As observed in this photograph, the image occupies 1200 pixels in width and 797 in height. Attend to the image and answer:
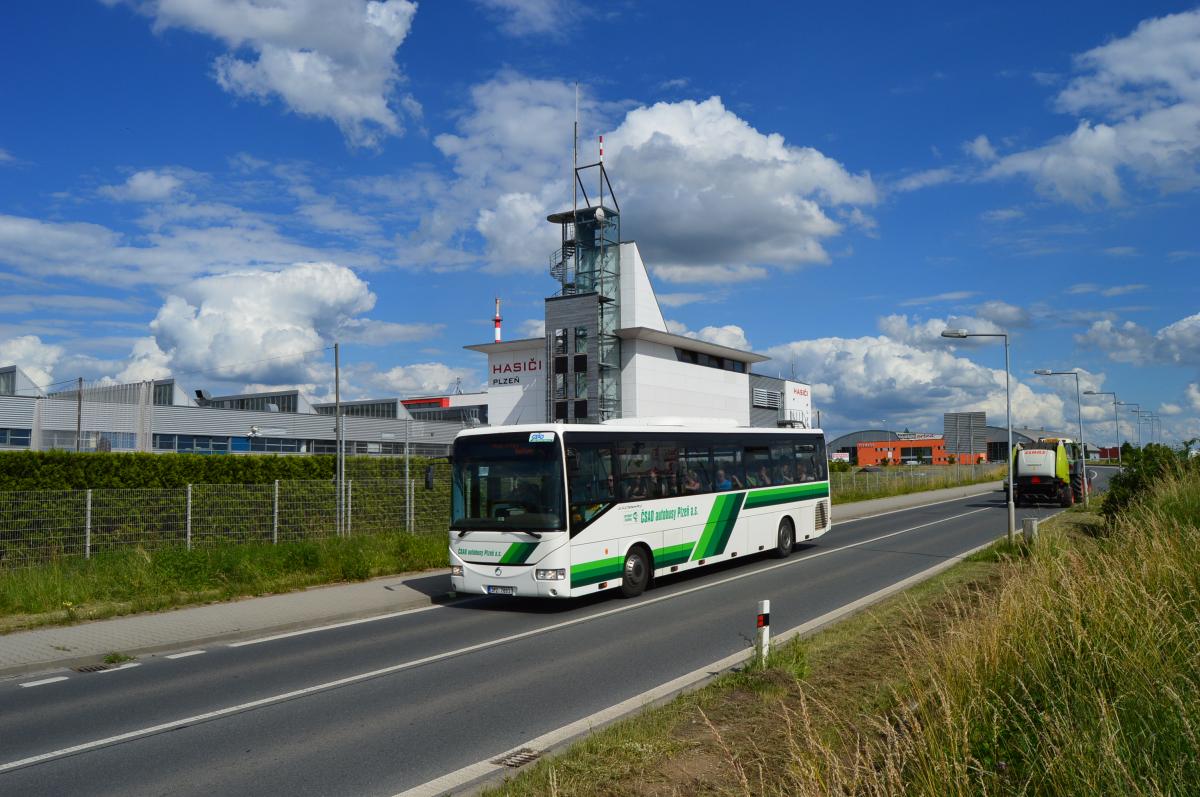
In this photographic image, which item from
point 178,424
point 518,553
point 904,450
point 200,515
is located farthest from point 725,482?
point 904,450

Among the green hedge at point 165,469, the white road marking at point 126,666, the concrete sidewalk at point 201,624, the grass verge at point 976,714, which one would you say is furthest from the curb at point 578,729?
the green hedge at point 165,469

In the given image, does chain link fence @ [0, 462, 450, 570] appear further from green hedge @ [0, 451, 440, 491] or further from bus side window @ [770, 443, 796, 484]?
bus side window @ [770, 443, 796, 484]

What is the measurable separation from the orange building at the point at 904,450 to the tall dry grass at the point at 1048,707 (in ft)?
373

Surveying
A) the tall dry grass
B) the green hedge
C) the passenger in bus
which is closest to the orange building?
the green hedge

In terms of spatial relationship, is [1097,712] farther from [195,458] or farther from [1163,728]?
[195,458]

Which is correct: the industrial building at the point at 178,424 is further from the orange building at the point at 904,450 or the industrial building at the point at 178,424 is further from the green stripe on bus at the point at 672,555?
the orange building at the point at 904,450

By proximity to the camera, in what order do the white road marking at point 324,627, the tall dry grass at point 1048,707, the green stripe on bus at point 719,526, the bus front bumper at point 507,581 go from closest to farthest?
the tall dry grass at point 1048,707
the white road marking at point 324,627
the bus front bumper at point 507,581
the green stripe on bus at point 719,526

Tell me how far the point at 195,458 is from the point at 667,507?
11.1m

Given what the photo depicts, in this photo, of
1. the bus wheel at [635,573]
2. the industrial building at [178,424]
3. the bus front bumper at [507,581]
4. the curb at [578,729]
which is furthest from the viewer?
the industrial building at [178,424]

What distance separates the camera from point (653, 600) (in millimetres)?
14227

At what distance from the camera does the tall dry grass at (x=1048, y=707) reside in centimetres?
379

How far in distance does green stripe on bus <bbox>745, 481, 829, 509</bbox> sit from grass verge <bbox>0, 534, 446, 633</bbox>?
6.64 meters

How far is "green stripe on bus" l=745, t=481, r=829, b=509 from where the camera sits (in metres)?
18.4

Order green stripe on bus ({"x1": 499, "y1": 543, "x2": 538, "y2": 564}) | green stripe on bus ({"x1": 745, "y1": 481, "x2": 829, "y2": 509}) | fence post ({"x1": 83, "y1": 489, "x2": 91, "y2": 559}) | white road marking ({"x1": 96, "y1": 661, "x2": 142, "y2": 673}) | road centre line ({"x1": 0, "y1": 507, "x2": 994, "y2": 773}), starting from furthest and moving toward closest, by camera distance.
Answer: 1. green stripe on bus ({"x1": 745, "y1": 481, "x2": 829, "y2": 509})
2. fence post ({"x1": 83, "y1": 489, "x2": 91, "y2": 559})
3. green stripe on bus ({"x1": 499, "y1": 543, "x2": 538, "y2": 564})
4. white road marking ({"x1": 96, "y1": 661, "x2": 142, "y2": 673})
5. road centre line ({"x1": 0, "y1": 507, "x2": 994, "y2": 773})
